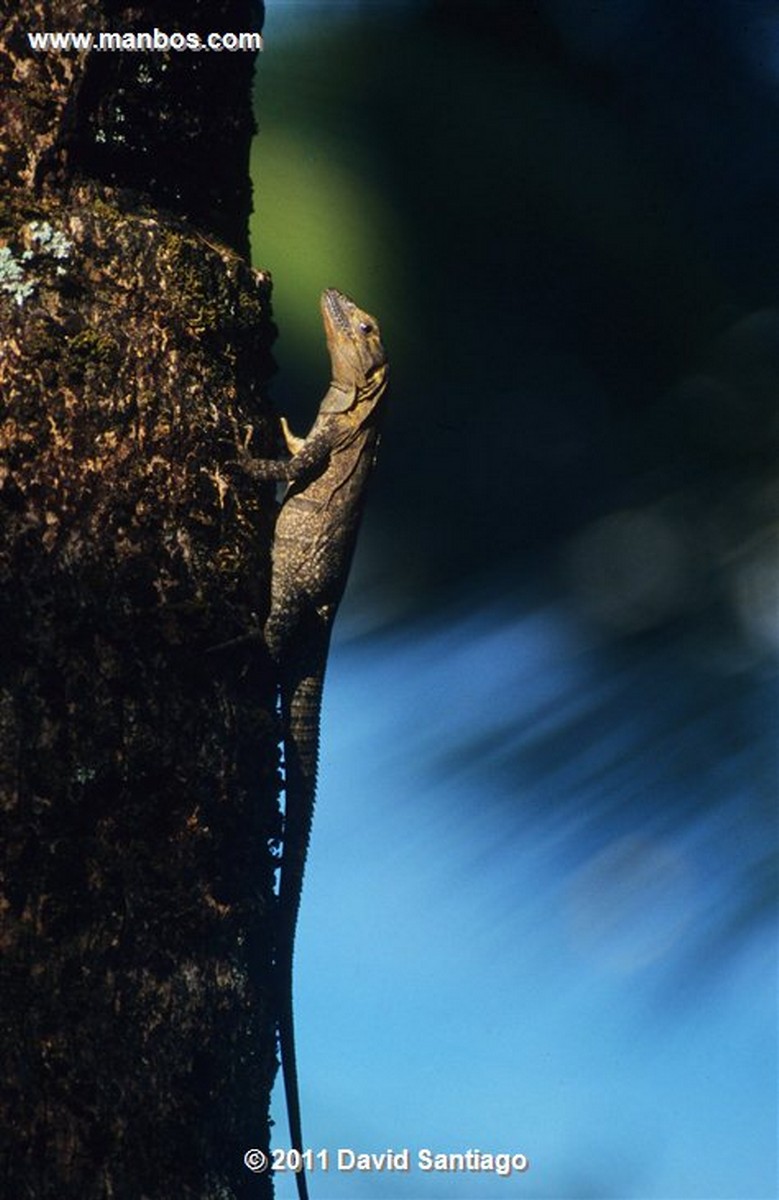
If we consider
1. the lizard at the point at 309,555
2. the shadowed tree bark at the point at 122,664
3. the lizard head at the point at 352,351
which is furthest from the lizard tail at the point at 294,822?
the lizard head at the point at 352,351

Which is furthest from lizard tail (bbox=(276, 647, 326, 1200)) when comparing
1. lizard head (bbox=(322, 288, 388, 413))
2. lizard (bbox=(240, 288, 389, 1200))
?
lizard head (bbox=(322, 288, 388, 413))

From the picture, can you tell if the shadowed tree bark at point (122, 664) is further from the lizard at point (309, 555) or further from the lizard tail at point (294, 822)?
the lizard tail at point (294, 822)

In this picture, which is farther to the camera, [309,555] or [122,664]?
[309,555]

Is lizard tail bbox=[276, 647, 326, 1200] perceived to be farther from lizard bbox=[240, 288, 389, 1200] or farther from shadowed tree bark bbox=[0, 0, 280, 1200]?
shadowed tree bark bbox=[0, 0, 280, 1200]

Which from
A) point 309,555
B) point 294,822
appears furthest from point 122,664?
point 309,555

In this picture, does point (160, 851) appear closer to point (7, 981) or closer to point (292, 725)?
point (7, 981)

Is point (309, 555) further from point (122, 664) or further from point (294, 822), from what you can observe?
point (122, 664)
